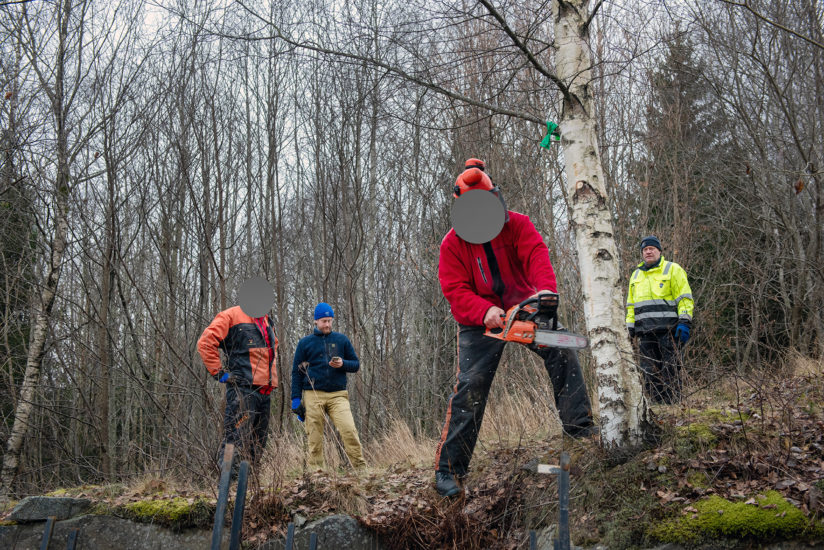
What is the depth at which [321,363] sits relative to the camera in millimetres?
6867

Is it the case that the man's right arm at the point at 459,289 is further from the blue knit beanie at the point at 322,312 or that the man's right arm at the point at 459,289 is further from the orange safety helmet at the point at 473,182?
the blue knit beanie at the point at 322,312

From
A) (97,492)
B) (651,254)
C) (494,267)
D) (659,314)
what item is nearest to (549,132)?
(494,267)

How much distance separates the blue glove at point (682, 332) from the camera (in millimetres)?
6172

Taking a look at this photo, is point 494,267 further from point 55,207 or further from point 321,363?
point 55,207

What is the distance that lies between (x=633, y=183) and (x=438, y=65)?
7907 millimetres

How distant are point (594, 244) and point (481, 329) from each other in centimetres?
95

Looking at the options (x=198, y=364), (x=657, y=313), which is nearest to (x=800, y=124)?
(x=657, y=313)

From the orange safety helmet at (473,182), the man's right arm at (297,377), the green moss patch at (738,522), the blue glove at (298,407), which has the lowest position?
the green moss patch at (738,522)

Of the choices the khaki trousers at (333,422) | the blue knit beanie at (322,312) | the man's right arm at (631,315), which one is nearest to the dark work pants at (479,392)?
the khaki trousers at (333,422)

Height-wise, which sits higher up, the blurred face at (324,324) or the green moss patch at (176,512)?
the blurred face at (324,324)

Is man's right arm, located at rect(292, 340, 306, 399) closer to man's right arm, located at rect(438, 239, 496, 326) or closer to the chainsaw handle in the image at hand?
man's right arm, located at rect(438, 239, 496, 326)

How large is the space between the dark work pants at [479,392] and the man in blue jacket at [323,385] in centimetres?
264

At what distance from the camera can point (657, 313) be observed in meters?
6.56

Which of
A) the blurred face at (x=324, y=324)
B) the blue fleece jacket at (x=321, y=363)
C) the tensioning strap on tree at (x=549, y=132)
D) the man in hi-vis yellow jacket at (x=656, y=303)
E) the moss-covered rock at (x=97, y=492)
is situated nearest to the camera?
the tensioning strap on tree at (x=549, y=132)
